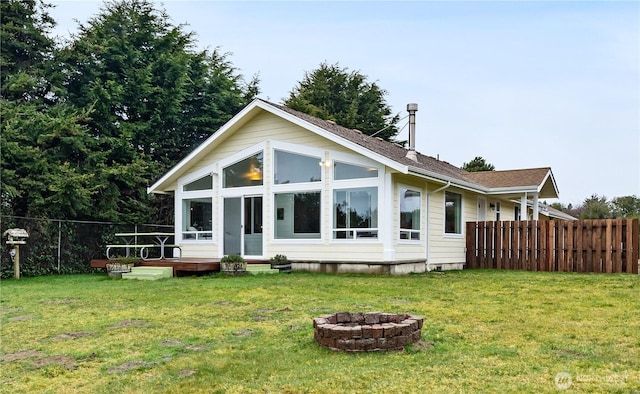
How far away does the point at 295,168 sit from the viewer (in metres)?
13.3

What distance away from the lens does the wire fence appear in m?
12.7

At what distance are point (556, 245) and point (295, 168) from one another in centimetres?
701

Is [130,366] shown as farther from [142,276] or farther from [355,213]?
[355,213]

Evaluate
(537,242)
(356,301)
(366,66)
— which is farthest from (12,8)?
(366,66)

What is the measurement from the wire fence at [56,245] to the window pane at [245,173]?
13.0ft

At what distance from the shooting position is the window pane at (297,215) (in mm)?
12875

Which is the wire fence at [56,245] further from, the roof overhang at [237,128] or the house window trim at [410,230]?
the house window trim at [410,230]

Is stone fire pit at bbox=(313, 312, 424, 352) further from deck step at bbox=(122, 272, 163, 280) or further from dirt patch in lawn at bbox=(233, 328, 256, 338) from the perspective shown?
deck step at bbox=(122, 272, 163, 280)

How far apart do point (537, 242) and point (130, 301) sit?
34.3 ft

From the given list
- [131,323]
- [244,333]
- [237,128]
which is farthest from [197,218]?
[244,333]

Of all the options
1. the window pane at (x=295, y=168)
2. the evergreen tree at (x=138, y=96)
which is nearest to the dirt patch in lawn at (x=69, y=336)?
the window pane at (x=295, y=168)

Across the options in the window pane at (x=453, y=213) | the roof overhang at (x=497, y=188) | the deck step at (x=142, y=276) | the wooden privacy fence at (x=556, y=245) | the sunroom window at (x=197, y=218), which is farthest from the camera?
the sunroom window at (x=197, y=218)

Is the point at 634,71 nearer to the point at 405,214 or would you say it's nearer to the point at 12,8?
the point at 405,214

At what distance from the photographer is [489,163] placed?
3603 cm
